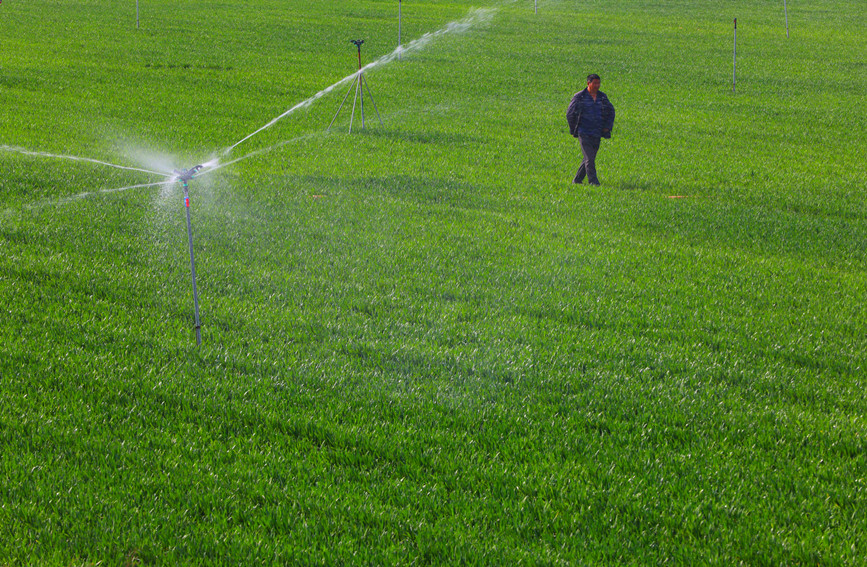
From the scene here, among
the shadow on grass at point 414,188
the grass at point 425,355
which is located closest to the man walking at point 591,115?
the grass at point 425,355

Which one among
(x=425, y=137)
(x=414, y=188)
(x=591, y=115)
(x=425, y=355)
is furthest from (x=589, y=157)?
(x=425, y=355)

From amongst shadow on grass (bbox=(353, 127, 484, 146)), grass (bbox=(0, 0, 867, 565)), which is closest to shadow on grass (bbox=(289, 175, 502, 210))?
grass (bbox=(0, 0, 867, 565))

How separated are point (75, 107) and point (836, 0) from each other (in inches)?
2045

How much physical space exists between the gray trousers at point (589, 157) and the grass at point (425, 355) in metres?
0.58

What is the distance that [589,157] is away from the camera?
44.2 feet

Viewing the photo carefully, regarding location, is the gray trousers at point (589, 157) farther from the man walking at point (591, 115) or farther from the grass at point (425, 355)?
the grass at point (425, 355)

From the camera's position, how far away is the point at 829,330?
23.9 ft

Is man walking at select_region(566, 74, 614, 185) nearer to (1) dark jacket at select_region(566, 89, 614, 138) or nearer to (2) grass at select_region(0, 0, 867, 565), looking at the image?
(1) dark jacket at select_region(566, 89, 614, 138)

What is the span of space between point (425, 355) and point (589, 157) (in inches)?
330

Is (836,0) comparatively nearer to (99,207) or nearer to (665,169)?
(665,169)

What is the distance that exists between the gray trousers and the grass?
0.58m

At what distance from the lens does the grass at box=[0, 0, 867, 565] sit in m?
4.13

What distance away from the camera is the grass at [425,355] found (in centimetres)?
413

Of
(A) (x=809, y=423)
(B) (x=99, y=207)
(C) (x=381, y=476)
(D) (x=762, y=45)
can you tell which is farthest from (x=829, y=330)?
(D) (x=762, y=45)
